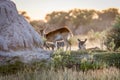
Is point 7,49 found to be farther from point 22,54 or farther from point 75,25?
point 75,25

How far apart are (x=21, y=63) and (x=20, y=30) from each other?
1592mm

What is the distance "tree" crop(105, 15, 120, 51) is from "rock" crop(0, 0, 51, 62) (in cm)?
567

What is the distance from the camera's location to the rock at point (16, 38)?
36.6 feet

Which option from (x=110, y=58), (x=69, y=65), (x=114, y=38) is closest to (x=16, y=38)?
(x=69, y=65)

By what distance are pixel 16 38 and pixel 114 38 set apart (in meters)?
7.98

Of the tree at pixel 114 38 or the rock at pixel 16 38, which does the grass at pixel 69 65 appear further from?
the tree at pixel 114 38

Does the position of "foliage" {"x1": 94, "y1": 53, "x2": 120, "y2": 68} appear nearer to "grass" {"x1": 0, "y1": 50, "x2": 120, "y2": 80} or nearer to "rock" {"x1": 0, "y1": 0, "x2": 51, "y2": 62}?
"grass" {"x1": 0, "y1": 50, "x2": 120, "y2": 80}

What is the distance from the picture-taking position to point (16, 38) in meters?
11.5

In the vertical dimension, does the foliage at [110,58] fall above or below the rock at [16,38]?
below

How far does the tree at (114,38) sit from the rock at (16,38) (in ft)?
18.6

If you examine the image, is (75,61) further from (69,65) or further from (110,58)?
(110,58)

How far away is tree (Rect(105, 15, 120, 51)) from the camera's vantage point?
17.1 metres

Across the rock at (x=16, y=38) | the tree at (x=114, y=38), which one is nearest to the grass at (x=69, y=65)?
the rock at (x=16, y=38)

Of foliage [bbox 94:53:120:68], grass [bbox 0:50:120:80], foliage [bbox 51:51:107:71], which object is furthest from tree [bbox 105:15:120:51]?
foliage [bbox 51:51:107:71]
